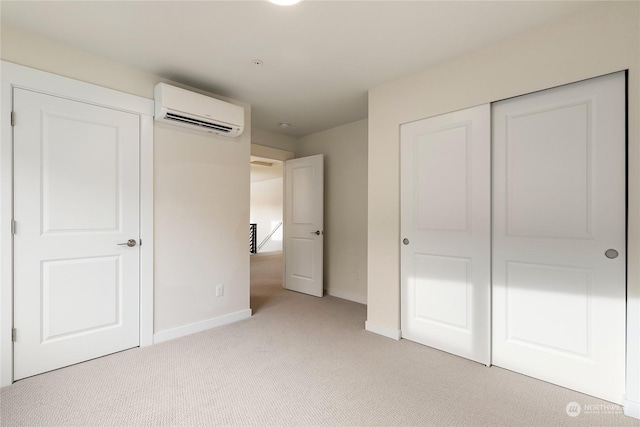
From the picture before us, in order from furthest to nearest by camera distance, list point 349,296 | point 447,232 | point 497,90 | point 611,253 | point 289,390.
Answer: point 349,296
point 447,232
point 497,90
point 289,390
point 611,253

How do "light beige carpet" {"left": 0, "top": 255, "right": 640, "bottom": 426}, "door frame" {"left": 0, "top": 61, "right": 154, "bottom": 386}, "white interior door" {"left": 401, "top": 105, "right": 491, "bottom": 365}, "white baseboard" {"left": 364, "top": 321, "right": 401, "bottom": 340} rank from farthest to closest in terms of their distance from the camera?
"white baseboard" {"left": 364, "top": 321, "right": 401, "bottom": 340} → "white interior door" {"left": 401, "top": 105, "right": 491, "bottom": 365} → "door frame" {"left": 0, "top": 61, "right": 154, "bottom": 386} → "light beige carpet" {"left": 0, "top": 255, "right": 640, "bottom": 426}

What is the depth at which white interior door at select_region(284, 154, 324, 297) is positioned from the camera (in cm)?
450

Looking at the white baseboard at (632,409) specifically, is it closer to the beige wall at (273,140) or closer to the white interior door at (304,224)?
the white interior door at (304,224)

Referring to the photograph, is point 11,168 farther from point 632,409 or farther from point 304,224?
point 632,409

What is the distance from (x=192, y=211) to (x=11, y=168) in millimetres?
1318

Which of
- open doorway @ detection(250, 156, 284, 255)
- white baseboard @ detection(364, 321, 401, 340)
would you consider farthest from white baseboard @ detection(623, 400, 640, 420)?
open doorway @ detection(250, 156, 284, 255)

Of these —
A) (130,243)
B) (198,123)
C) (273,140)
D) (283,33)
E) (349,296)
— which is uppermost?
(283,33)

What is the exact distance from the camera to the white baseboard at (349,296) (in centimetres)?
421

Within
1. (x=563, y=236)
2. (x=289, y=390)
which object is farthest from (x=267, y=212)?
(x=563, y=236)

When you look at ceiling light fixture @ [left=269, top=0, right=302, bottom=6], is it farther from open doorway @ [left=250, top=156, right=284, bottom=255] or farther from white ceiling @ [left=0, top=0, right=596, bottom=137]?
open doorway @ [left=250, top=156, right=284, bottom=255]

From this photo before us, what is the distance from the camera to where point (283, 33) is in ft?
7.23

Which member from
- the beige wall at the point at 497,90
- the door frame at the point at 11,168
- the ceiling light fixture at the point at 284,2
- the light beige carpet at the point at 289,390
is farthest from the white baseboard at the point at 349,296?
the ceiling light fixture at the point at 284,2

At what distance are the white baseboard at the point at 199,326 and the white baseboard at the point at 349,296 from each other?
1.45 metres

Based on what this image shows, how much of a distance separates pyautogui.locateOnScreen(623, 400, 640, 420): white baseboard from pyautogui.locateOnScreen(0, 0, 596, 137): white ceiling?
2.41m
